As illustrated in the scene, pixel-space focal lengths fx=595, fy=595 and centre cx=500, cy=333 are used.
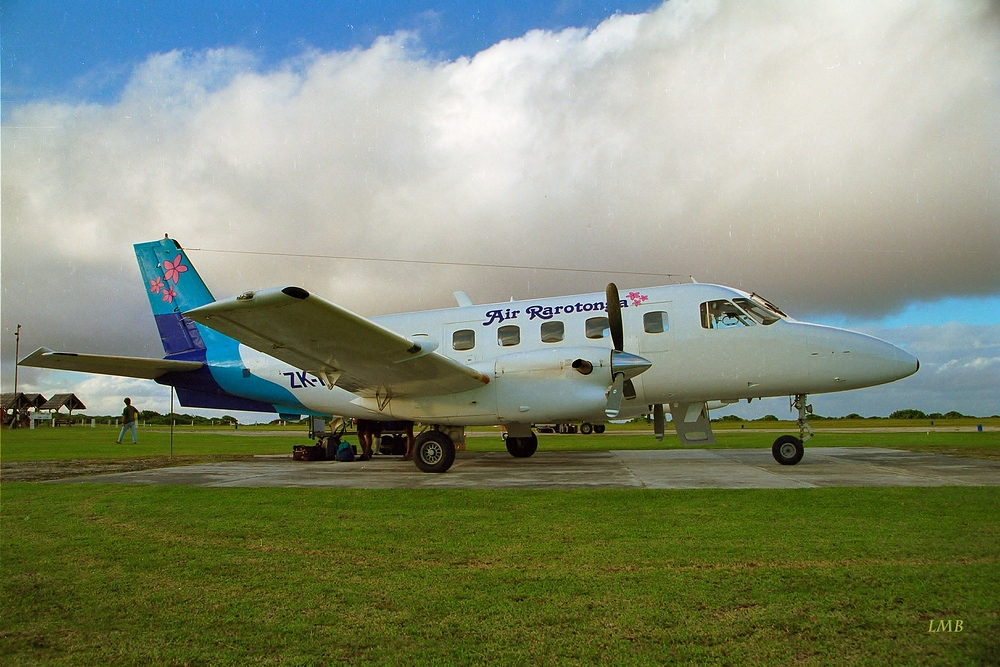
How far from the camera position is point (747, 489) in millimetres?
7477

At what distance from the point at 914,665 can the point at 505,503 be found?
4833mm

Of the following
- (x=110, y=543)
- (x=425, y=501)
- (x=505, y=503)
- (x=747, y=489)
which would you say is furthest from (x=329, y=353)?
(x=747, y=489)

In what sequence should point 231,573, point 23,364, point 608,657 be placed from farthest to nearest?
point 23,364, point 231,573, point 608,657

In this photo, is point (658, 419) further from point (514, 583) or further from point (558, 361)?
point (514, 583)

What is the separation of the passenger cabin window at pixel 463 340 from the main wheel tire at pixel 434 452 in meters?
2.15

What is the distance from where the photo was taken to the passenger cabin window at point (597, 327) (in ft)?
39.7

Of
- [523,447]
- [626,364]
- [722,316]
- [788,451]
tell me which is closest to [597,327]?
[626,364]

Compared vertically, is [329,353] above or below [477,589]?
above

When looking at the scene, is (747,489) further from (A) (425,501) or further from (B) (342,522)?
(B) (342,522)

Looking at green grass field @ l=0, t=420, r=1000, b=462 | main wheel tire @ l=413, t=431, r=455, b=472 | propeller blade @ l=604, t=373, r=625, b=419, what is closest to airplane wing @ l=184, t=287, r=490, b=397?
main wheel tire @ l=413, t=431, r=455, b=472

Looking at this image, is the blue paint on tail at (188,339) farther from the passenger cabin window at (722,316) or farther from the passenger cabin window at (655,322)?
the passenger cabin window at (722,316)

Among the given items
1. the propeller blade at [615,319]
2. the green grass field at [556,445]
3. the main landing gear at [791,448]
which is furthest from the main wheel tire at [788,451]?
the green grass field at [556,445]

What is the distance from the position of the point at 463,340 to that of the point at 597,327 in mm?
2973

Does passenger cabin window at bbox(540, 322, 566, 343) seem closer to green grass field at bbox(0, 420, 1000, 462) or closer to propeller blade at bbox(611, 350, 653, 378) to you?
propeller blade at bbox(611, 350, 653, 378)
